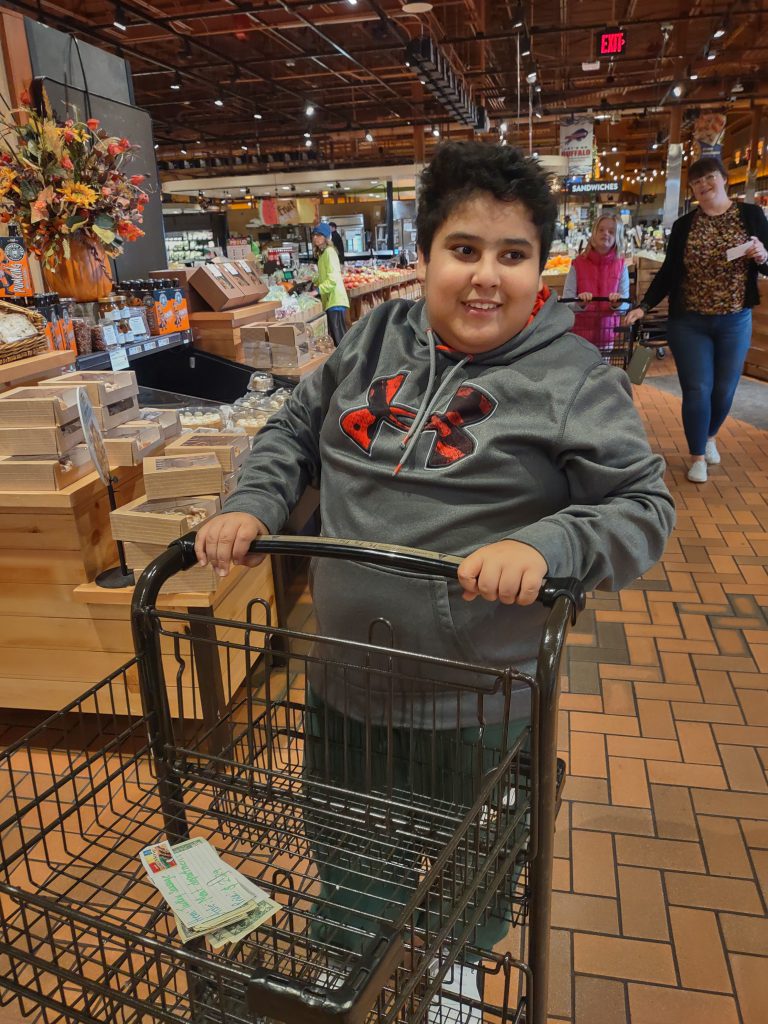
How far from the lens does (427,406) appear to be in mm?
1374

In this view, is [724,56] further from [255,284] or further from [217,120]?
[255,284]

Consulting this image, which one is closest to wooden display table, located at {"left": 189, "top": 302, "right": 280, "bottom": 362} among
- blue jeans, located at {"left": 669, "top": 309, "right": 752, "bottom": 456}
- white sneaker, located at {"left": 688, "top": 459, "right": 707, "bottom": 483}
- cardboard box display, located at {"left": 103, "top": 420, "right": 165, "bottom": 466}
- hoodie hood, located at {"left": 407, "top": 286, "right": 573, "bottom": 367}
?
cardboard box display, located at {"left": 103, "top": 420, "right": 165, "bottom": 466}

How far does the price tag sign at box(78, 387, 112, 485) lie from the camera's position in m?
2.11

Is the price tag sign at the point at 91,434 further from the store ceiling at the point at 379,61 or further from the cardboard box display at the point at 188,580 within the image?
the store ceiling at the point at 379,61

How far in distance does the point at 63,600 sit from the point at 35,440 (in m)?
0.54

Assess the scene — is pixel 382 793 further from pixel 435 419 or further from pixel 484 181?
pixel 484 181

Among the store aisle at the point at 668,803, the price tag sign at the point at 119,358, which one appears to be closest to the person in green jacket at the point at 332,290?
the price tag sign at the point at 119,358

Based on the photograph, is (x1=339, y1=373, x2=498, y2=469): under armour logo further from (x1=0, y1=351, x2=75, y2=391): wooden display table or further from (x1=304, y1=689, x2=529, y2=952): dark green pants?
(x1=0, y1=351, x2=75, y2=391): wooden display table

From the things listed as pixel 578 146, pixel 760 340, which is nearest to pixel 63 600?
pixel 760 340

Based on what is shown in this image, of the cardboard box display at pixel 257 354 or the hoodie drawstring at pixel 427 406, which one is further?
the cardboard box display at pixel 257 354

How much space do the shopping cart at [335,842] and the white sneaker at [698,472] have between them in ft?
13.8

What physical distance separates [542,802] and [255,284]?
4.83m

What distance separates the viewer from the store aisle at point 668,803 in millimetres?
1902

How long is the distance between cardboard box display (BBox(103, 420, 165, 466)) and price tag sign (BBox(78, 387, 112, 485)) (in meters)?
0.26
